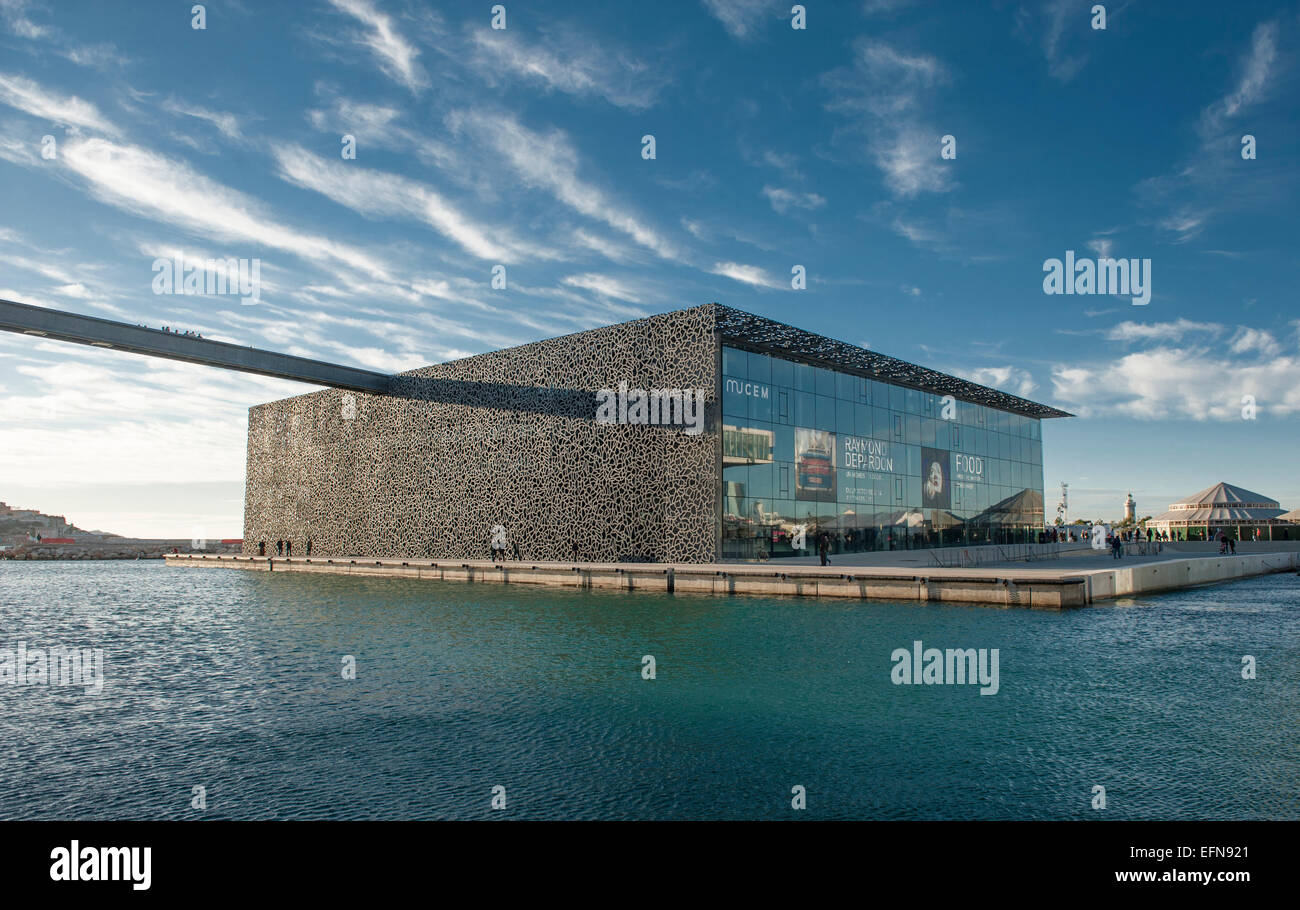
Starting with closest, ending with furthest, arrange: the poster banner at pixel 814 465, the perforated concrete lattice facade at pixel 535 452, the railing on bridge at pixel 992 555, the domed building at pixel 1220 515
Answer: the perforated concrete lattice facade at pixel 535 452 < the poster banner at pixel 814 465 < the railing on bridge at pixel 992 555 < the domed building at pixel 1220 515

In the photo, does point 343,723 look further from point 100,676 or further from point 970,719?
point 970,719

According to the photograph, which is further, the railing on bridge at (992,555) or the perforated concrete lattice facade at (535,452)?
the railing on bridge at (992,555)

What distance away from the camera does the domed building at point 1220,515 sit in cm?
6938

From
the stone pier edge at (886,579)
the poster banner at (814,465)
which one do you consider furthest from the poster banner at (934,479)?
the stone pier edge at (886,579)

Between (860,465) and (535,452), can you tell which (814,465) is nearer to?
(860,465)

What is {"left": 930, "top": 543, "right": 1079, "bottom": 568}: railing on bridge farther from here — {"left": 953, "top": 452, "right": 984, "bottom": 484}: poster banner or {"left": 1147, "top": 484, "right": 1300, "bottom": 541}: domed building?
{"left": 1147, "top": 484, "right": 1300, "bottom": 541}: domed building

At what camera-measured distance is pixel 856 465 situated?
134 feet

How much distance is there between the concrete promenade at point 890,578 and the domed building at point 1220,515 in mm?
36126

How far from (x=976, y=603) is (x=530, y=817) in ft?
62.6

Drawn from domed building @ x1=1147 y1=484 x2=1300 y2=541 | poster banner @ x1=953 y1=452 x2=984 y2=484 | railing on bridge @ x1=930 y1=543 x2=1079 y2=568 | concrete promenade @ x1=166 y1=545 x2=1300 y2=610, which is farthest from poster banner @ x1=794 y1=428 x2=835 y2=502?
domed building @ x1=1147 y1=484 x2=1300 y2=541

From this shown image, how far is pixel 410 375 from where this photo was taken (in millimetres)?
48094

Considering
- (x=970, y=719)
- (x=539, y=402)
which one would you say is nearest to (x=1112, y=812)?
(x=970, y=719)

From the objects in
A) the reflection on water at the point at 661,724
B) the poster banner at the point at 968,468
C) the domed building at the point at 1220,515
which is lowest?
the reflection on water at the point at 661,724

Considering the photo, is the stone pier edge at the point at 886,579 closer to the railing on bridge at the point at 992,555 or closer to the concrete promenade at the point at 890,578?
the concrete promenade at the point at 890,578
